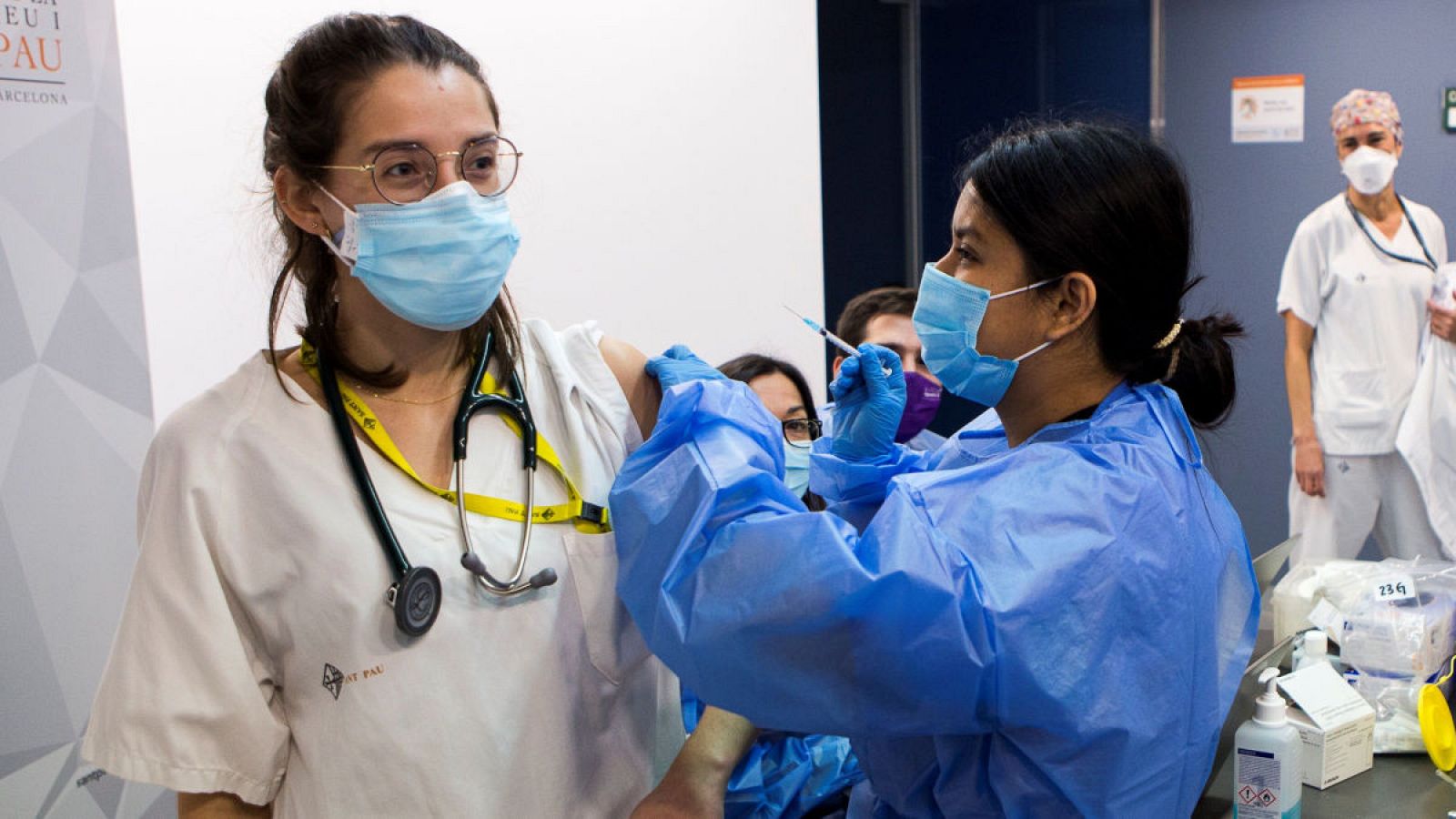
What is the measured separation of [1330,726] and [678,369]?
0.96 meters

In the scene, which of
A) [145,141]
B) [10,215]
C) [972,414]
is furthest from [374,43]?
[972,414]

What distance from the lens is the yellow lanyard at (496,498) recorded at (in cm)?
123

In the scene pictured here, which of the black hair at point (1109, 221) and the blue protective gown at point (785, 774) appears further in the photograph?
the blue protective gown at point (785, 774)

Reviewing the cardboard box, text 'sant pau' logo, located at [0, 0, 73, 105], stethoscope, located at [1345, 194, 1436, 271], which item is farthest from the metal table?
stethoscope, located at [1345, 194, 1436, 271]

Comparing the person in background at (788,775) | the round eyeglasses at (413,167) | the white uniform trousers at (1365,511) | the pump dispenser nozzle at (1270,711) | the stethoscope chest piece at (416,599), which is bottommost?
the white uniform trousers at (1365,511)

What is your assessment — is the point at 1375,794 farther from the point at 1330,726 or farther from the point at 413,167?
the point at 413,167

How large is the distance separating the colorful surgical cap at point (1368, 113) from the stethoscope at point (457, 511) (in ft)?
12.0

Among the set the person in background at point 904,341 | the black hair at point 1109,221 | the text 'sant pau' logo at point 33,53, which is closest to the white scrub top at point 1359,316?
the person in background at point 904,341

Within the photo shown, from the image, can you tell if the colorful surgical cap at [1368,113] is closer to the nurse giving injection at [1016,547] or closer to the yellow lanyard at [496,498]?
the nurse giving injection at [1016,547]

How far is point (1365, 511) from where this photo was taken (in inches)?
A: 158

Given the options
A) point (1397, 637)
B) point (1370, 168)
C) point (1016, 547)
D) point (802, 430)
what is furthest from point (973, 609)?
point (1370, 168)

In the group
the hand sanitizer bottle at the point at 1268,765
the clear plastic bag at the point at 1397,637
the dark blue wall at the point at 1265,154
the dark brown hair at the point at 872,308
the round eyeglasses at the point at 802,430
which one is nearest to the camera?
the hand sanitizer bottle at the point at 1268,765

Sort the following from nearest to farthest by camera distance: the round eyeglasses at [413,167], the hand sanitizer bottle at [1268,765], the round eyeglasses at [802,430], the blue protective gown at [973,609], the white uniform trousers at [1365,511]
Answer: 1. the blue protective gown at [973,609]
2. the round eyeglasses at [413,167]
3. the hand sanitizer bottle at [1268,765]
4. the round eyeglasses at [802,430]
5. the white uniform trousers at [1365,511]

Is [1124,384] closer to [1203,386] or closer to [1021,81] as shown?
[1203,386]
